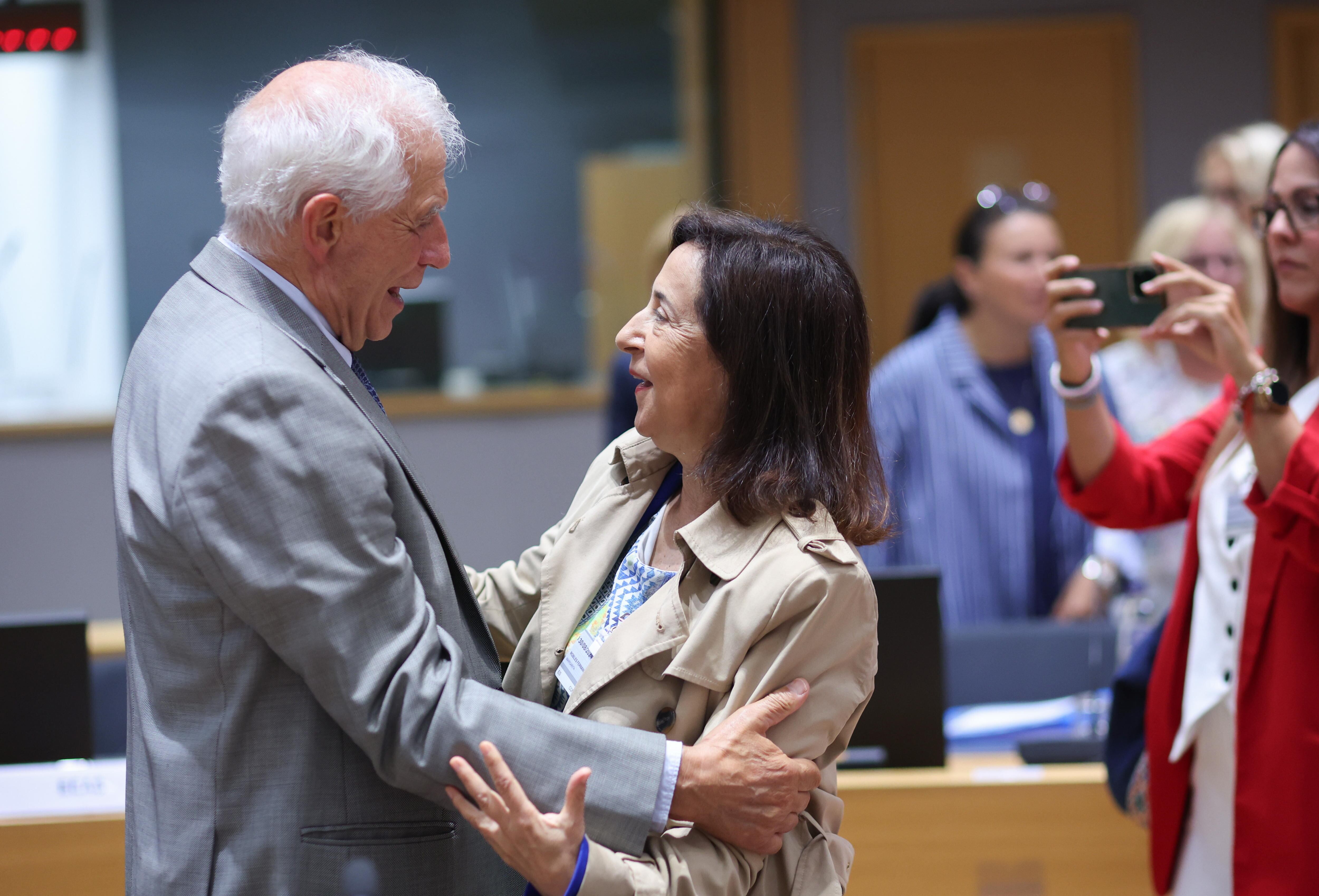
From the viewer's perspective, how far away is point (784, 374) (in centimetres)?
152

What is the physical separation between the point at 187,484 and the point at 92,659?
1.92m

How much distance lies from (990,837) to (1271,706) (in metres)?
0.58

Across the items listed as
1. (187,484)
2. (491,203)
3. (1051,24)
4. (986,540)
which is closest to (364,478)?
(187,484)

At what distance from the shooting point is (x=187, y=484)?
1.33 metres

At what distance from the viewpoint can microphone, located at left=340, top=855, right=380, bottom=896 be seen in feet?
4.60

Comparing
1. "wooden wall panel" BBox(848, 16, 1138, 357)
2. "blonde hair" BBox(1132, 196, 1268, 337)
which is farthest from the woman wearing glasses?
"wooden wall panel" BBox(848, 16, 1138, 357)

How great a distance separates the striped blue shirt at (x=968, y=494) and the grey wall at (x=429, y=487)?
2210mm

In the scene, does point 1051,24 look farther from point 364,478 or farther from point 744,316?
point 364,478

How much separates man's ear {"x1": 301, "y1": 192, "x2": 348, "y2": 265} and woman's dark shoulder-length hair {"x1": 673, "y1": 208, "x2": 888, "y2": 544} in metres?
0.43

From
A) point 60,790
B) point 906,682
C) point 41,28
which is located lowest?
point 60,790

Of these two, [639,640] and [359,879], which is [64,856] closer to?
[359,879]

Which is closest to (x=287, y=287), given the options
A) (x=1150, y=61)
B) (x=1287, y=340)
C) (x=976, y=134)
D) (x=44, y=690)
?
(x=44, y=690)

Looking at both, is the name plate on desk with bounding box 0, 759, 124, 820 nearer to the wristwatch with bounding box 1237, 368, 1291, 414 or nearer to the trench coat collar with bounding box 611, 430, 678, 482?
the trench coat collar with bounding box 611, 430, 678, 482

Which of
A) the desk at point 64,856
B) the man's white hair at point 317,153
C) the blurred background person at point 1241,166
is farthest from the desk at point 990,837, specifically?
the blurred background person at point 1241,166
